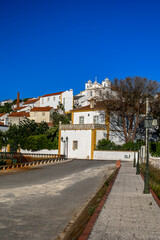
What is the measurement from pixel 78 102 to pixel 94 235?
10491 centimetres

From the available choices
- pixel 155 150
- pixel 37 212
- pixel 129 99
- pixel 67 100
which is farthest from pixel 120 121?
pixel 67 100

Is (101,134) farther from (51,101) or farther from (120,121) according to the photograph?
(51,101)

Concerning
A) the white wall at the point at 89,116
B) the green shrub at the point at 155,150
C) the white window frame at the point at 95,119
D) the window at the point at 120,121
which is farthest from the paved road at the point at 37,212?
the white window frame at the point at 95,119

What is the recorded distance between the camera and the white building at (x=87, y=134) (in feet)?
155

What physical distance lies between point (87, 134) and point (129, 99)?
8916 mm

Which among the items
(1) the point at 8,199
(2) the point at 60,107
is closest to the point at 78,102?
(2) the point at 60,107

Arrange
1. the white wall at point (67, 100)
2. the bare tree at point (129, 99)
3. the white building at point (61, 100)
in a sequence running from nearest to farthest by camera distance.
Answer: the bare tree at point (129, 99)
the white building at point (61, 100)
the white wall at point (67, 100)

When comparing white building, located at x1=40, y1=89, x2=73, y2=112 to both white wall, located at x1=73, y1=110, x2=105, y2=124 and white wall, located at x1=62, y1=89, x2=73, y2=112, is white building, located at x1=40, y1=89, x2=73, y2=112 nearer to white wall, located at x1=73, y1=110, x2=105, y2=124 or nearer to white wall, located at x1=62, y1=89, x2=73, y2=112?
white wall, located at x1=62, y1=89, x2=73, y2=112

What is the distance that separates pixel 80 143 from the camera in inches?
1892

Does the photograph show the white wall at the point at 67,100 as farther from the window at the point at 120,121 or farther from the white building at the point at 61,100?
the window at the point at 120,121

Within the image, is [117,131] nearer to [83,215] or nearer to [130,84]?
[130,84]

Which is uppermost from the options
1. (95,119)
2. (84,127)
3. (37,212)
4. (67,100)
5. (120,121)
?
(67,100)

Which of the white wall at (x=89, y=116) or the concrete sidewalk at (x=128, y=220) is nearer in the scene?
the concrete sidewalk at (x=128, y=220)

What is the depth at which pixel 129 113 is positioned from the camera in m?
45.2
